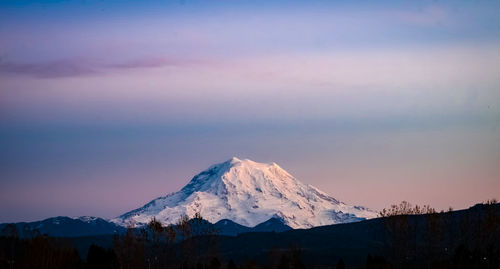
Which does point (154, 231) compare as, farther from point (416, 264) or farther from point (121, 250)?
point (416, 264)

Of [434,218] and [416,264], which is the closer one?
A: [434,218]

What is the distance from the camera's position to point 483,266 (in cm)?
11938

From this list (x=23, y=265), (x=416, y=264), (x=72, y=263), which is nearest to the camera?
(x=23, y=265)

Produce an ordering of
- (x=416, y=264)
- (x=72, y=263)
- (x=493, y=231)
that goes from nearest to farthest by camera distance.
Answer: (x=72, y=263), (x=493, y=231), (x=416, y=264)

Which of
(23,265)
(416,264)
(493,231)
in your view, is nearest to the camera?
(23,265)

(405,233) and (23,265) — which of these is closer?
(23,265)

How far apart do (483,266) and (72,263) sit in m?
56.0

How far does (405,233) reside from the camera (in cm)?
14025

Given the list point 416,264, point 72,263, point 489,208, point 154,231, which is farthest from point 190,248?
point 489,208

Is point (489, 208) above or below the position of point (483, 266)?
above

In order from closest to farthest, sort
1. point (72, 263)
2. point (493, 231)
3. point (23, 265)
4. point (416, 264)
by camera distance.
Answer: point (23, 265) < point (72, 263) < point (493, 231) < point (416, 264)

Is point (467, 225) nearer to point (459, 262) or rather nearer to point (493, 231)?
point (493, 231)

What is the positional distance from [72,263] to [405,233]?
168ft

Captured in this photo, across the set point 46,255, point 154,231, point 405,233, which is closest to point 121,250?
point 154,231
